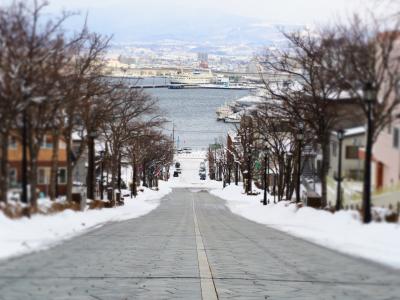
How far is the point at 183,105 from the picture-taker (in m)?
69.9

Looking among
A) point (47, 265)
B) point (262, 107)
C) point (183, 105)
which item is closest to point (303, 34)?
point (262, 107)

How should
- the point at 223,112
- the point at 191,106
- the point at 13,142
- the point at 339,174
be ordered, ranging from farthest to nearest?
the point at 223,112, the point at 191,106, the point at 339,174, the point at 13,142

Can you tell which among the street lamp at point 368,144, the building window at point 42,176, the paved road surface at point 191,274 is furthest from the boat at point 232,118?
the building window at point 42,176

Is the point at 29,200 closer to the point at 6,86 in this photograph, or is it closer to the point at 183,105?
the point at 6,86

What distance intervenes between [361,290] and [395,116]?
3.02m

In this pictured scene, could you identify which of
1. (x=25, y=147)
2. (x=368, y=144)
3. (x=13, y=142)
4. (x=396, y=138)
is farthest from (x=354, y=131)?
(x=13, y=142)

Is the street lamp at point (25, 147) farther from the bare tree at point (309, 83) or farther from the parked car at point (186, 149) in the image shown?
the parked car at point (186, 149)

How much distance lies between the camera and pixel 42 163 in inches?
438

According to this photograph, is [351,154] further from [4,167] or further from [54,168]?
A: [4,167]

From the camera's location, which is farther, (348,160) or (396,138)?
(348,160)

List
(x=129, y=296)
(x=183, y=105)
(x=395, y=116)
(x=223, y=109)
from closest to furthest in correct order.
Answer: (x=129, y=296)
(x=395, y=116)
(x=183, y=105)
(x=223, y=109)

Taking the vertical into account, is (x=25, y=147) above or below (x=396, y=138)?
below

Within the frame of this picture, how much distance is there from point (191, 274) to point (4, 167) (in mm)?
3654

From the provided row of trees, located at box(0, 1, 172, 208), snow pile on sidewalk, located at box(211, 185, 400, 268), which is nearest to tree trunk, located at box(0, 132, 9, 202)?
row of trees, located at box(0, 1, 172, 208)
